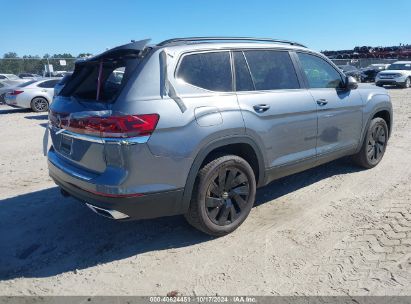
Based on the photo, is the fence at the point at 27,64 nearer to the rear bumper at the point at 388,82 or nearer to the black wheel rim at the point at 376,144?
the rear bumper at the point at 388,82

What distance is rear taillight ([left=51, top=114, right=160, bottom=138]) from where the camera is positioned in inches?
120

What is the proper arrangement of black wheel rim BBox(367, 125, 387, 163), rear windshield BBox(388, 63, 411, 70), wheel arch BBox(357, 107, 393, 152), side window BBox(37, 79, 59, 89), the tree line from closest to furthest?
wheel arch BBox(357, 107, 393, 152)
black wheel rim BBox(367, 125, 387, 163)
side window BBox(37, 79, 59, 89)
rear windshield BBox(388, 63, 411, 70)
the tree line

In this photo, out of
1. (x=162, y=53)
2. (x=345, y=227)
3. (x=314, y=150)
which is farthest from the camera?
(x=314, y=150)

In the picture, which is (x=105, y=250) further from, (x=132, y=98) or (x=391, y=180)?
(x=391, y=180)

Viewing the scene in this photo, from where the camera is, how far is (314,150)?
15.2 feet

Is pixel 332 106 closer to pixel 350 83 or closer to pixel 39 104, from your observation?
pixel 350 83

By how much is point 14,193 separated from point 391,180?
17.2 feet

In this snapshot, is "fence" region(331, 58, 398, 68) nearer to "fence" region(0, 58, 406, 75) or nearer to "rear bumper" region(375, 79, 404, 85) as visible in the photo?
"rear bumper" region(375, 79, 404, 85)

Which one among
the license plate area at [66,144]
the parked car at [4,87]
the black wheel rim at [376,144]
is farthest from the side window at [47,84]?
the black wheel rim at [376,144]

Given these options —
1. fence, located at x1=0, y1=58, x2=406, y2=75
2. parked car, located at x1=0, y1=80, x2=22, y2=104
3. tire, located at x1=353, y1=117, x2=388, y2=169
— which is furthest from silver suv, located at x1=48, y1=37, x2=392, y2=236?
fence, located at x1=0, y1=58, x2=406, y2=75

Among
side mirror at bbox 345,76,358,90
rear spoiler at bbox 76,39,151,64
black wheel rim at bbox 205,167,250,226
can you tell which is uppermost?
rear spoiler at bbox 76,39,151,64

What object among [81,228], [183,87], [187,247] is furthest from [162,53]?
[81,228]

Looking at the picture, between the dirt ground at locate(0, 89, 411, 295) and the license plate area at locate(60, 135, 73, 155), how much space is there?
3.02ft

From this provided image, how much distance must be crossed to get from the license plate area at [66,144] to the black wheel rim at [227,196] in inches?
53.3
